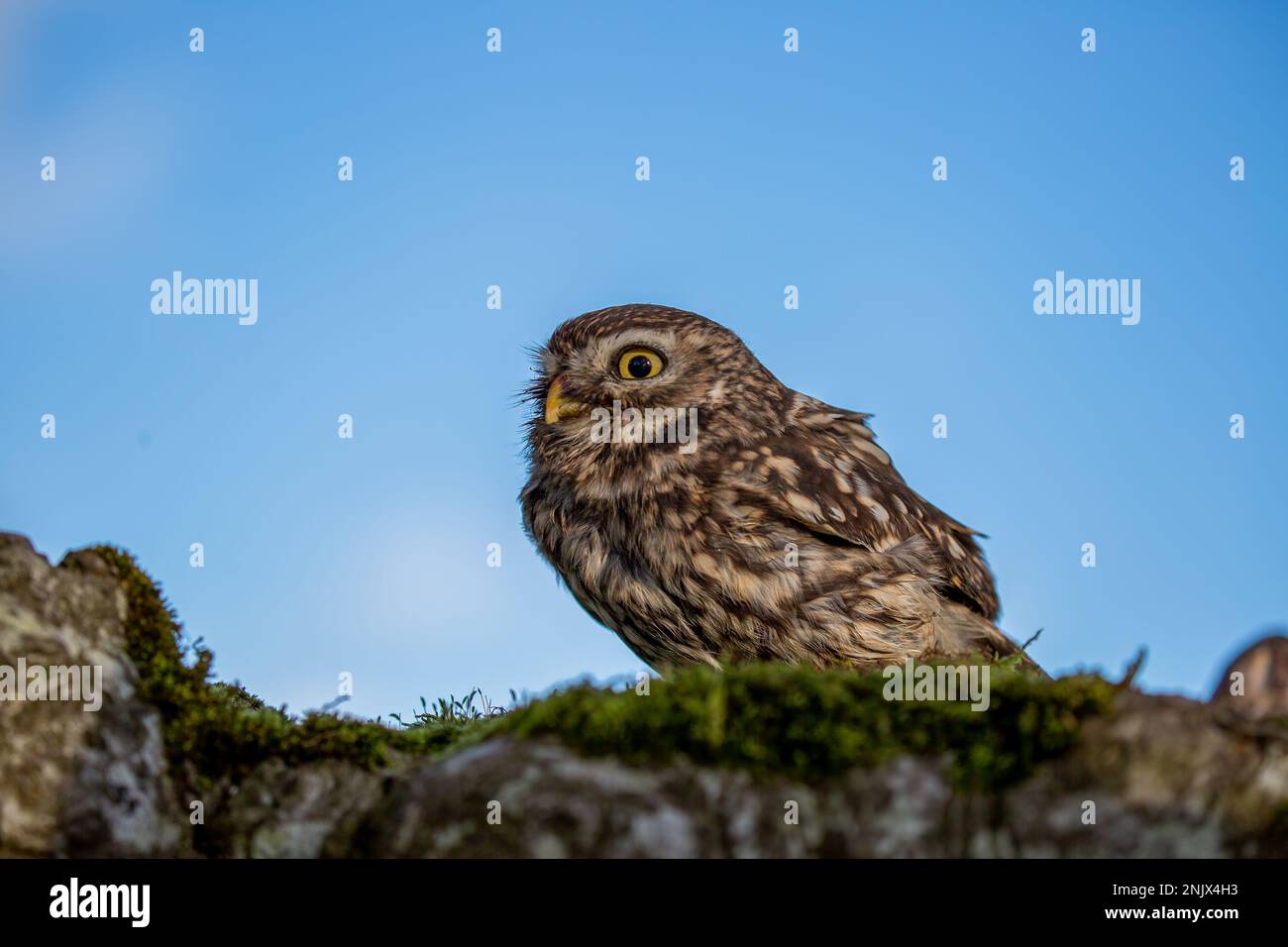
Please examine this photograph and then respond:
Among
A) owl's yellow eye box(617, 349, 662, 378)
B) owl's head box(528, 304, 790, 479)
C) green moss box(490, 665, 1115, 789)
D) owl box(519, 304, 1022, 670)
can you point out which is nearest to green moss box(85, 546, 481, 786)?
green moss box(490, 665, 1115, 789)

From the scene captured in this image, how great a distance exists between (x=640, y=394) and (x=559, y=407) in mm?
478

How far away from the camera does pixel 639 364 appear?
6.14m

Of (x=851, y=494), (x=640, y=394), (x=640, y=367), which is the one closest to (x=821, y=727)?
(x=851, y=494)

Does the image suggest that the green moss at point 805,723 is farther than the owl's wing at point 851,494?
No

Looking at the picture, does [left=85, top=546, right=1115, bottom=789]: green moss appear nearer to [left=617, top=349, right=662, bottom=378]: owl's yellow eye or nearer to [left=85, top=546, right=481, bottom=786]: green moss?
[left=85, top=546, right=481, bottom=786]: green moss

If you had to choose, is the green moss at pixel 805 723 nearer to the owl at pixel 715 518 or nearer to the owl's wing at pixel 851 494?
the owl at pixel 715 518

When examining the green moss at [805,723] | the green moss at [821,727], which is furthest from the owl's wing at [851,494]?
the green moss at [821,727]

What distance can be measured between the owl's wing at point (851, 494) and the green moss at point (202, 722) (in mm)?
2628

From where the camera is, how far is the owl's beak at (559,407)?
6.11 metres

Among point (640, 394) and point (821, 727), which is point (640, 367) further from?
point (821, 727)

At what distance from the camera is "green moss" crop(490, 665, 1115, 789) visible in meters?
3.05

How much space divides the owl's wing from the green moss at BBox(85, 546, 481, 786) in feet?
8.62

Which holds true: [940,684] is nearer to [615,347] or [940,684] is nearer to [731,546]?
[731,546]
